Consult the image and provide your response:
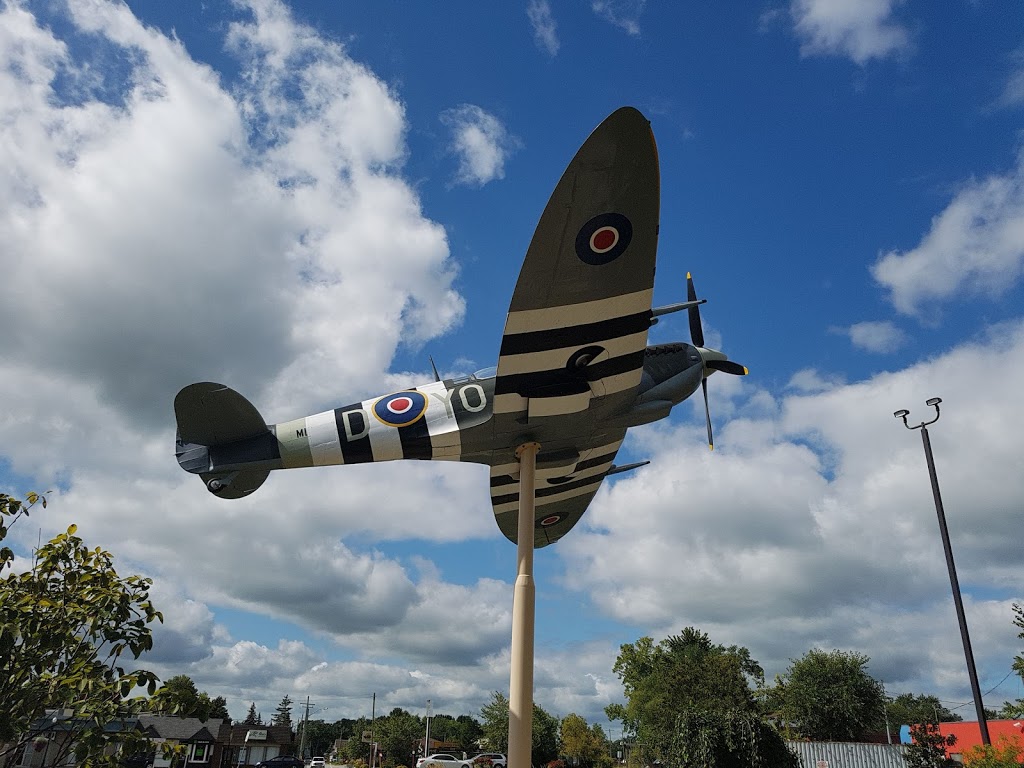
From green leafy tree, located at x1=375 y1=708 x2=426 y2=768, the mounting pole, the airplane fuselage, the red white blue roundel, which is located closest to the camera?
the mounting pole

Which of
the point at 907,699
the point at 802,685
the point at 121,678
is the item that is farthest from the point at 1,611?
the point at 907,699

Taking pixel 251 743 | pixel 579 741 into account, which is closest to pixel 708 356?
pixel 579 741

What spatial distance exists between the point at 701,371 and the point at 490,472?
4870 mm

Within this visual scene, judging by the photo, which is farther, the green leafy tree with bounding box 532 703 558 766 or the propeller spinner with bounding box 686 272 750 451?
the green leafy tree with bounding box 532 703 558 766

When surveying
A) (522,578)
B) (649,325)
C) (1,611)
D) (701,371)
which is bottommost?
(1,611)

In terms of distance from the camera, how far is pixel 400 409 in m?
12.7

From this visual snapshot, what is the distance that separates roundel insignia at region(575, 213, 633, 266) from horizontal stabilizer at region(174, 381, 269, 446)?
668cm

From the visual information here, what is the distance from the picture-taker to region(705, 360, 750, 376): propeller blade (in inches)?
594

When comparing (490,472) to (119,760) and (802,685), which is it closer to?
(119,760)

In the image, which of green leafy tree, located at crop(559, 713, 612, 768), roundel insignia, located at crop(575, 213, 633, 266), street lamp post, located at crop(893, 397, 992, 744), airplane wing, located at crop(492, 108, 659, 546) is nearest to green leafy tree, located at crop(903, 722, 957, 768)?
street lamp post, located at crop(893, 397, 992, 744)

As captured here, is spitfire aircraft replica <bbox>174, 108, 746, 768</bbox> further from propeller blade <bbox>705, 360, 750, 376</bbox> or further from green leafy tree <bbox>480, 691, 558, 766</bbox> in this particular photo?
green leafy tree <bbox>480, 691, 558, 766</bbox>

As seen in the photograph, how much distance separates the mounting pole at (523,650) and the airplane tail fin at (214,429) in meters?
4.86

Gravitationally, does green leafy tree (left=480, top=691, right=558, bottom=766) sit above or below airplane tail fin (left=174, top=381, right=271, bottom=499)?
below

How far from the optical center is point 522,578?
11.1m
